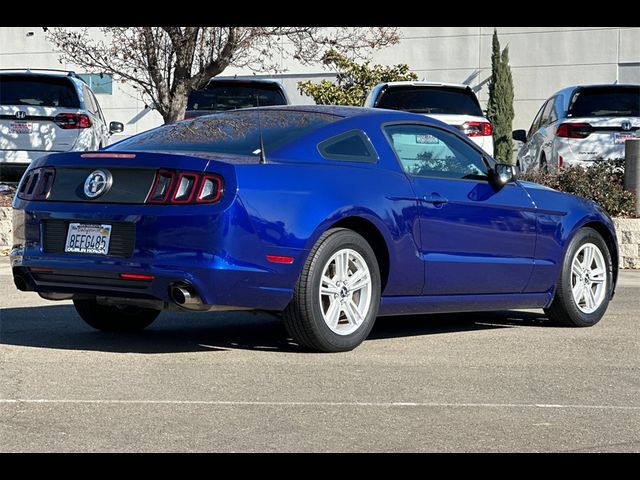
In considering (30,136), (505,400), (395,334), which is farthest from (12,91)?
(505,400)

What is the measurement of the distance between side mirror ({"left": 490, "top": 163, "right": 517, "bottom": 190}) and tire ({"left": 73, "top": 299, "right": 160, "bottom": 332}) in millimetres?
2413

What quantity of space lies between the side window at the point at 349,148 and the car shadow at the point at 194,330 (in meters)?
1.07

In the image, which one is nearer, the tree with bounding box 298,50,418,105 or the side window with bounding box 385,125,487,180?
the side window with bounding box 385,125,487,180

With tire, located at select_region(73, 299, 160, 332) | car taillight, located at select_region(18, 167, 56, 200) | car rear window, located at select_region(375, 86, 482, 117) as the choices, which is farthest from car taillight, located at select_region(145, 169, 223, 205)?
car rear window, located at select_region(375, 86, 482, 117)

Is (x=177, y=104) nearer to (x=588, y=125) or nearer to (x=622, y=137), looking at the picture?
(x=588, y=125)

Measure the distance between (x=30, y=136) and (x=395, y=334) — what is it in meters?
8.90

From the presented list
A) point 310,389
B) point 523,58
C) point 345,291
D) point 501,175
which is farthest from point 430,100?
point 523,58

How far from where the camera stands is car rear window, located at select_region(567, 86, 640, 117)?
55.2ft

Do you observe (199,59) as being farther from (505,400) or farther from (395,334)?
(505,400)

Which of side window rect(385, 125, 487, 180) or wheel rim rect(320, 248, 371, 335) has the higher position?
side window rect(385, 125, 487, 180)

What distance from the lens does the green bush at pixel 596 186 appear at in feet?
49.0

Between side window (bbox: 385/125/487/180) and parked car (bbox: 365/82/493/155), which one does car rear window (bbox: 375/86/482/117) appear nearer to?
parked car (bbox: 365/82/493/155)

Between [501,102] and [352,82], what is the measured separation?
4.06m

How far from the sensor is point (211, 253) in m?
6.78
